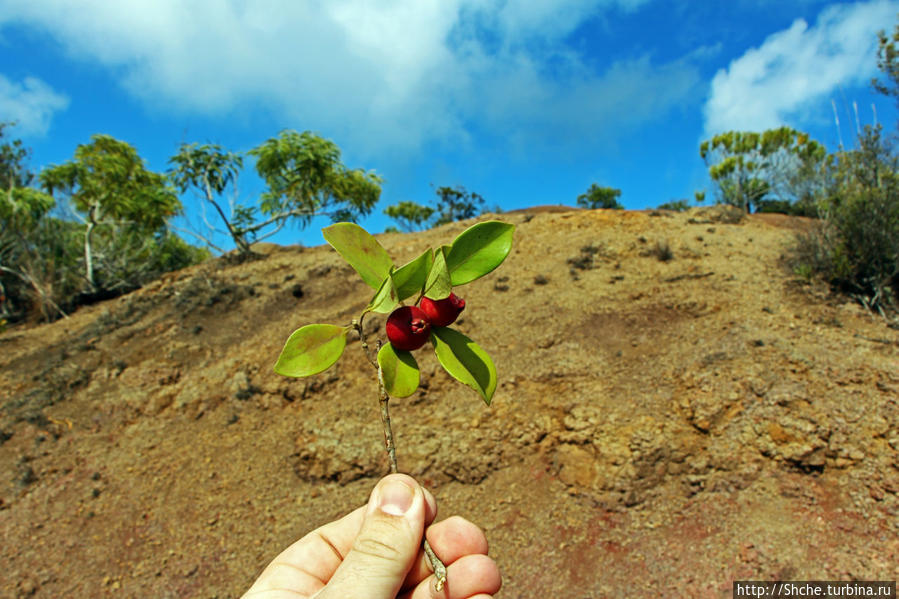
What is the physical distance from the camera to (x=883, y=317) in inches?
225

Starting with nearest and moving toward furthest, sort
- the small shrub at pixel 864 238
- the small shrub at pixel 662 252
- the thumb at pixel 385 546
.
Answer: the thumb at pixel 385 546 → the small shrub at pixel 864 238 → the small shrub at pixel 662 252

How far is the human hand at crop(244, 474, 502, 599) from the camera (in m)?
1.24

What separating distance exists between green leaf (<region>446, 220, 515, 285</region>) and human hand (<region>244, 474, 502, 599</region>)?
61 centimetres

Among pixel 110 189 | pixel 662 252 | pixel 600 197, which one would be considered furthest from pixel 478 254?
pixel 600 197

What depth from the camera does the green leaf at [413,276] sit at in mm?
1022

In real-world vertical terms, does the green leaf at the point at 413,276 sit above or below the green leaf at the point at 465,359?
above

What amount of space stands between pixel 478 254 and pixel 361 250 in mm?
270

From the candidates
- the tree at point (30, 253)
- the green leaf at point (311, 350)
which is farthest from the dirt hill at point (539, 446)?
the tree at point (30, 253)

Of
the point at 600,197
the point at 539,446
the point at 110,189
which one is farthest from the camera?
the point at 600,197

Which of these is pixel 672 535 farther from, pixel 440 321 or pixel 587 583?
pixel 440 321

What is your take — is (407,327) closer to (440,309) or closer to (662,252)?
(440,309)

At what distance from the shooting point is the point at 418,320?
3.42ft

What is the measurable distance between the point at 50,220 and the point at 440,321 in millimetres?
15884

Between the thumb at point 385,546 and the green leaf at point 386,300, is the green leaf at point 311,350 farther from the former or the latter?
the thumb at point 385,546
